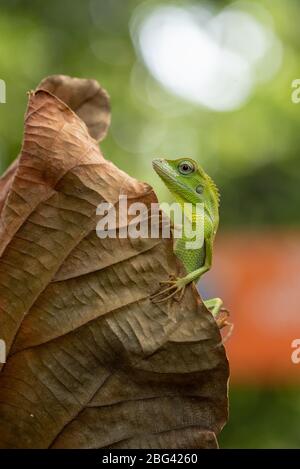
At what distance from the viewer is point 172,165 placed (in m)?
2.70

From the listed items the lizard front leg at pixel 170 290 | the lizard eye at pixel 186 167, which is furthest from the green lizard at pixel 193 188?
the lizard front leg at pixel 170 290

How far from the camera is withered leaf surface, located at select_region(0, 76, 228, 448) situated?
136 cm

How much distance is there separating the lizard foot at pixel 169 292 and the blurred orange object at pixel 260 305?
5723 mm

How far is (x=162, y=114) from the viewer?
961 centimetres

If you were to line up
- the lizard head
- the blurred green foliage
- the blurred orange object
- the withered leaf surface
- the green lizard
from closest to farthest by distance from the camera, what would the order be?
the withered leaf surface < the green lizard < the lizard head < the blurred orange object < the blurred green foliage

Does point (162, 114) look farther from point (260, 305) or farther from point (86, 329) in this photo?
point (86, 329)

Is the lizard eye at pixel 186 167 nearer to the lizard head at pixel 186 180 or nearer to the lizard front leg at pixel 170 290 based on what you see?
the lizard head at pixel 186 180

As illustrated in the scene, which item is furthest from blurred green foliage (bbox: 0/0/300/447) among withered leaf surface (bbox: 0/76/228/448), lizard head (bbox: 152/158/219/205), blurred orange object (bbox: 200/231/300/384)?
withered leaf surface (bbox: 0/76/228/448)

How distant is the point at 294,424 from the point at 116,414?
788 centimetres

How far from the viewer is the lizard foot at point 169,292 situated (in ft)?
4.58

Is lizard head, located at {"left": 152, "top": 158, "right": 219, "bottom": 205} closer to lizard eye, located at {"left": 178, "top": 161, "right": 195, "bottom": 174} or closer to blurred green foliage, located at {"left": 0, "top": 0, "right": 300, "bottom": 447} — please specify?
lizard eye, located at {"left": 178, "top": 161, "right": 195, "bottom": 174}
